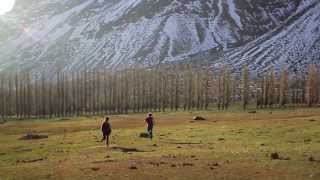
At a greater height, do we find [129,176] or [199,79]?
[199,79]

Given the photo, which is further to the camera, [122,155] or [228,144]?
[228,144]

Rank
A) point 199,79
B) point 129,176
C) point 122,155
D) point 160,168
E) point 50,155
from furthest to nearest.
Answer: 1. point 199,79
2. point 50,155
3. point 122,155
4. point 160,168
5. point 129,176

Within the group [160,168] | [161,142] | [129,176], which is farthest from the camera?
[161,142]

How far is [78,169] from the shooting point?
132 ft

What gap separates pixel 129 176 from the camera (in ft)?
121

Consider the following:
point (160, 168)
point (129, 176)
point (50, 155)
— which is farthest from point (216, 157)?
point (50, 155)

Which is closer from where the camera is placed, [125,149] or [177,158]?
[177,158]

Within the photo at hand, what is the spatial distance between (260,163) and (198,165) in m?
4.39

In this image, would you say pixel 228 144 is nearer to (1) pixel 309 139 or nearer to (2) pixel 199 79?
(1) pixel 309 139

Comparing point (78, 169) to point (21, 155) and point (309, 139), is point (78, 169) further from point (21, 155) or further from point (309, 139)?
point (309, 139)

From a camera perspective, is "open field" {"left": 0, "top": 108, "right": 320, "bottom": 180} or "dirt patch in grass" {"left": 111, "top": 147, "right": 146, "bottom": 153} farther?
"dirt patch in grass" {"left": 111, "top": 147, "right": 146, "bottom": 153}

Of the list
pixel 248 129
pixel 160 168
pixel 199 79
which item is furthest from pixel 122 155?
pixel 199 79

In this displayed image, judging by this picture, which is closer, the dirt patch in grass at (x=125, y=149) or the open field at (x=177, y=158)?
the open field at (x=177, y=158)

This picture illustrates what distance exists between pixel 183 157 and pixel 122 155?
→ 5853 millimetres
